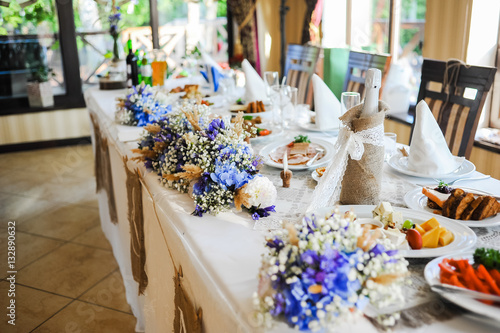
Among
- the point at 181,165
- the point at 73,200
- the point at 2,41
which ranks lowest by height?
the point at 73,200

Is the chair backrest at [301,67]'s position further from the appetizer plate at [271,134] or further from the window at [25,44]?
the window at [25,44]

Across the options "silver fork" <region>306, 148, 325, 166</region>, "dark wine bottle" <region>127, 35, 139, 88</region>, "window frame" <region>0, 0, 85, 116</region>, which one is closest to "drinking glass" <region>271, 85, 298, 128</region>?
"silver fork" <region>306, 148, 325, 166</region>

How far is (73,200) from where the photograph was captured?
3758 mm

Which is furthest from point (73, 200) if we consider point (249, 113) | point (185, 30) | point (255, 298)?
point (255, 298)

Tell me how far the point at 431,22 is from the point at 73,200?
2932mm

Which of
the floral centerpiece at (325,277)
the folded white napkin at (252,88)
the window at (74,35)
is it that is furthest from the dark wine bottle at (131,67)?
the floral centerpiece at (325,277)

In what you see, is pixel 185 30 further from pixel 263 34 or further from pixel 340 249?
pixel 340 249

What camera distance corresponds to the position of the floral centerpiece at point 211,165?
120 cm

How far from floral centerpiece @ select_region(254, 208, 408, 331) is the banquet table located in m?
0.04

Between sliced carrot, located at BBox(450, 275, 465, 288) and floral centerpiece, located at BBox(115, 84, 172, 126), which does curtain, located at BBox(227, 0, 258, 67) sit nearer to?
floral centerpiece, located at BBox(115, 84, 172, 126)

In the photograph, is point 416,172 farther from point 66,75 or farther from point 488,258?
point 66,75

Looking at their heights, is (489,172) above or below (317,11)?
below

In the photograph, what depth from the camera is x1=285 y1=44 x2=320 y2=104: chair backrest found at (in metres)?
3.26

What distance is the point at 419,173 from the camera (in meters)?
1.43
